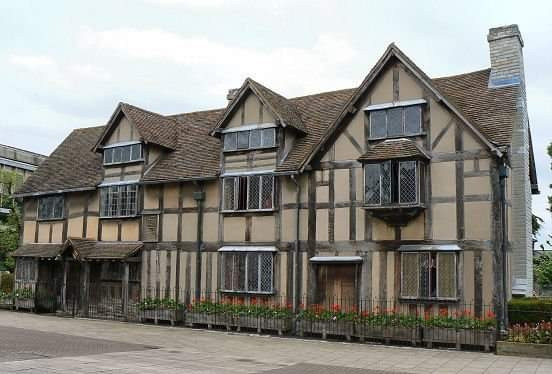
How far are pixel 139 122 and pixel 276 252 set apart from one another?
933cm

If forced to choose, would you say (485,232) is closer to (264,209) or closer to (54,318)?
(264,209)

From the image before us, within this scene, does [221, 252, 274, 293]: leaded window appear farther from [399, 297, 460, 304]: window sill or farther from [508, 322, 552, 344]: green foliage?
[508, 322, 552, 344]: green foliage

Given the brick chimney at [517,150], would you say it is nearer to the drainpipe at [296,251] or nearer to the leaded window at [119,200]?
the drainpipe at [296,251]

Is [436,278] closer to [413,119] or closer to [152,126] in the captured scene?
[413,119]

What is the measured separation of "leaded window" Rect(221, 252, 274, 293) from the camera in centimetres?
2309

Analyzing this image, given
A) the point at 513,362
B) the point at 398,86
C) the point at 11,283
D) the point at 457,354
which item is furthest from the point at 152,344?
the point at 11,283

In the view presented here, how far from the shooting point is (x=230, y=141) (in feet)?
81.3

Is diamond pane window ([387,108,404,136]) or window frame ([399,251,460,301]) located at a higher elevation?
diamond pane window ([387,108,404,136])

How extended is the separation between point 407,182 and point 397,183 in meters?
0.33

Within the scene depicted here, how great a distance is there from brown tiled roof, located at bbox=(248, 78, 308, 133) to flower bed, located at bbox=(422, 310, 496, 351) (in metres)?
9.06

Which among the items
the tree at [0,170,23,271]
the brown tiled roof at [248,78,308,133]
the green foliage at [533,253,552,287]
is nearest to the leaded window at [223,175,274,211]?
the brown tiled roof at [248,78,308,133]

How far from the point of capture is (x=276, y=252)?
75.4 ft

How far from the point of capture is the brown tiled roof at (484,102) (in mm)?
19688

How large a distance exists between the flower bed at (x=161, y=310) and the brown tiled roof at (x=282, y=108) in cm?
859
